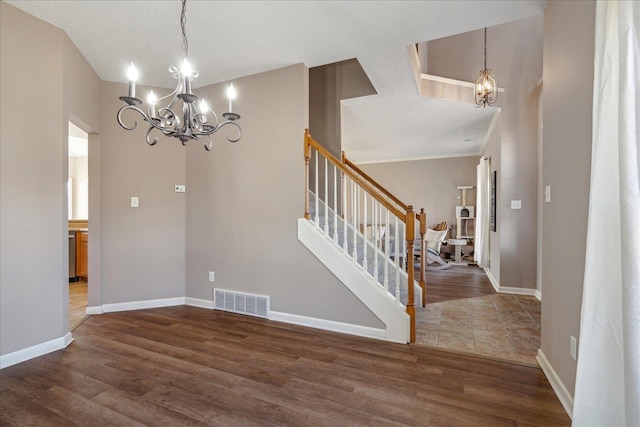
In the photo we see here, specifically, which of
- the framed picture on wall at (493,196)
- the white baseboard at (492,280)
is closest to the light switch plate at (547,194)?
the white baseboard at (492,280)

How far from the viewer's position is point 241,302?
3336mm

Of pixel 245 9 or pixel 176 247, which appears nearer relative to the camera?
pixel 245 9

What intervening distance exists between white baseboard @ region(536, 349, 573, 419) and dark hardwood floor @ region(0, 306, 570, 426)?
42 mm

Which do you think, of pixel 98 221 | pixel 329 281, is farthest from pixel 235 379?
pixel 98 221

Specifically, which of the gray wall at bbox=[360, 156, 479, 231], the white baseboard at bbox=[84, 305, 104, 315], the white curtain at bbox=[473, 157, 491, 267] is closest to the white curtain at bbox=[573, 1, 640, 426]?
the white baseboard at bbox=[84, 305, 104, 315]

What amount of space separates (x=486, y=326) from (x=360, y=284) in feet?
4.54

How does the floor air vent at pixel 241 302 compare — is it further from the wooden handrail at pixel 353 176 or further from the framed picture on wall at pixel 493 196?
the framed picture on wall at pixel 493 196

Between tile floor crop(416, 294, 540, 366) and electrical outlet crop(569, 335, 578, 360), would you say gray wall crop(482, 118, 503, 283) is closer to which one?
tile floor crop(416, 294, 540, 366)

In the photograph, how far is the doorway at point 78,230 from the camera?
3.65 metres

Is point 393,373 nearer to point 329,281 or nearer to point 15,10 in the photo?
point 329,281

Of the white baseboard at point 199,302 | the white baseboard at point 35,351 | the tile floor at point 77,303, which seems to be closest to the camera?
the white baseboard at point 35,351

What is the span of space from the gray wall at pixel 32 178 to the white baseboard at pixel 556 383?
370 cm

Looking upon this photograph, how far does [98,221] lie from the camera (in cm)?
333

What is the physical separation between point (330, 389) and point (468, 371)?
1013 mm
